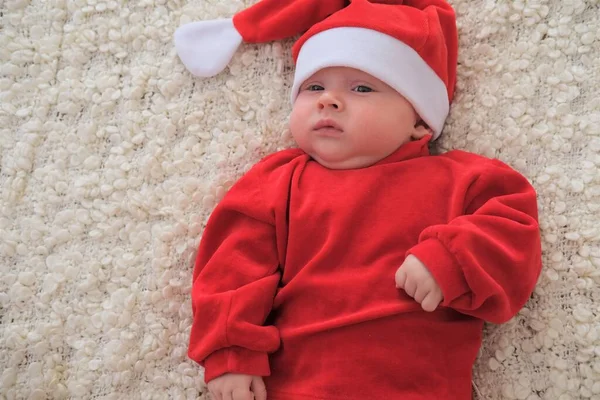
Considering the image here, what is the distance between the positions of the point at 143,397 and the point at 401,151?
2.15 ft

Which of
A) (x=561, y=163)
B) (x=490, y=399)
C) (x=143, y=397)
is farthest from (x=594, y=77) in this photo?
(x=143, y=397)

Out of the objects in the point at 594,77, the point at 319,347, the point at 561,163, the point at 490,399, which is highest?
the point at 594,77

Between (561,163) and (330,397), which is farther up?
(561,163)

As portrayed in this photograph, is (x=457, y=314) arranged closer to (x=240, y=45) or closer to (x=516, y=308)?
(x=516, y=308)

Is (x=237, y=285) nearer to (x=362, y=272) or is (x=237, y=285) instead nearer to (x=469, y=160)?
(x=362, y=272)

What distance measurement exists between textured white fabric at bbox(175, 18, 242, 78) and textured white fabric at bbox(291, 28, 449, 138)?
18cm

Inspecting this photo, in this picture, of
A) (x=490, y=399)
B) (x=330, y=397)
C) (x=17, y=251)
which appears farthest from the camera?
(x=17, y=251)

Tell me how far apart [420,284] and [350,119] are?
32cm

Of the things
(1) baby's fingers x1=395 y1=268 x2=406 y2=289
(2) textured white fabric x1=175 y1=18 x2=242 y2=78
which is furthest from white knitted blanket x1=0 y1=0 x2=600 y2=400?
(1) baby's fingers x1=395 y1=268 x2=406 y2=289

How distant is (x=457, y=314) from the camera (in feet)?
3.57

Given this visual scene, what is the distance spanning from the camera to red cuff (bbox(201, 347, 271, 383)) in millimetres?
1046

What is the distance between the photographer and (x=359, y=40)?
1.14 metres

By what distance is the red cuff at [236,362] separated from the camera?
3.43ft

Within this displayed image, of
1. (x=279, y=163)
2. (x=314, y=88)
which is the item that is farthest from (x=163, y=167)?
(x=314, y=88)
